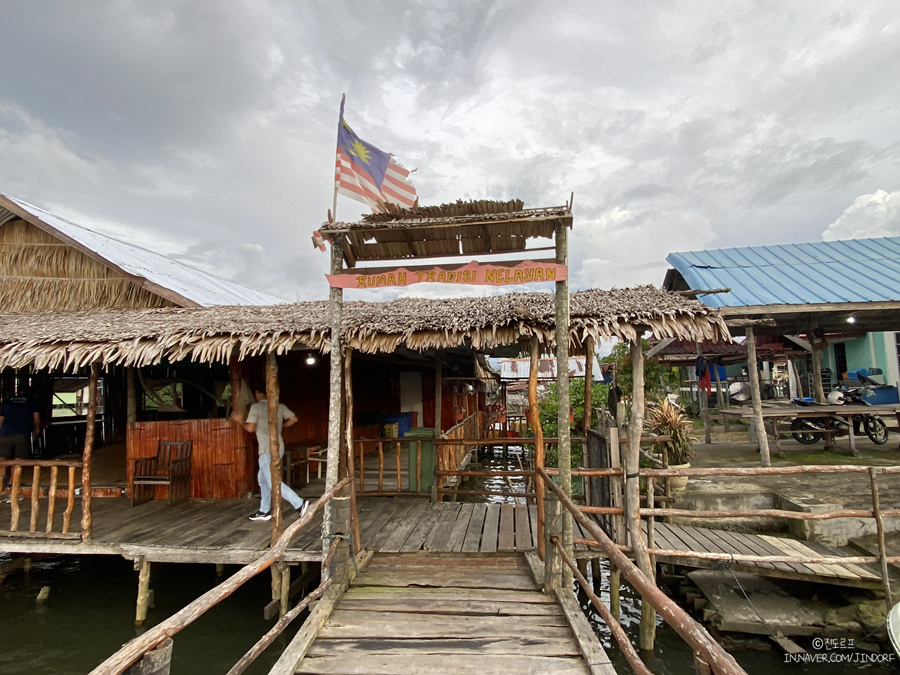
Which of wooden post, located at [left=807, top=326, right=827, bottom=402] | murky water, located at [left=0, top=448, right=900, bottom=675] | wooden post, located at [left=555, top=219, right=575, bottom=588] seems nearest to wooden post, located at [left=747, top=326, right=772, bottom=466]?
wooden post, located at [left=807, top=326, right=827, bottom=402]

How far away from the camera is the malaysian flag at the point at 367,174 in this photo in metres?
5.63

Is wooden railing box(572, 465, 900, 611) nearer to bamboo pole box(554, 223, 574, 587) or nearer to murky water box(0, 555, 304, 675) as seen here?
bamboo pole box(554, 223, 574, 587)

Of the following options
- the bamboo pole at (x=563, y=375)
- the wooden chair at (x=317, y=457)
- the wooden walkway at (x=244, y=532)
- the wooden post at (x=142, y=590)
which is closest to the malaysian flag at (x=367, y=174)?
the bamboo pole at (x=563, y=375)

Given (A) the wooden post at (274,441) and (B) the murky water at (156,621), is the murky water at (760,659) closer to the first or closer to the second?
(B) the murky water at (156,621)

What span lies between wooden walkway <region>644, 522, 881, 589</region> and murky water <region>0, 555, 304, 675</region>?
5.32 meters

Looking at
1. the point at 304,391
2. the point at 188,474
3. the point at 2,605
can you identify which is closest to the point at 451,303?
the point at 304,391

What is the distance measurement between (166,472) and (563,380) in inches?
277

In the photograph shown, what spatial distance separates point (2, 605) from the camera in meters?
7.11

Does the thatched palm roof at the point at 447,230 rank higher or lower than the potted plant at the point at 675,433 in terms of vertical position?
higher

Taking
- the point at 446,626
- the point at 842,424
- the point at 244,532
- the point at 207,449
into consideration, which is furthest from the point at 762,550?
the point at 207,449

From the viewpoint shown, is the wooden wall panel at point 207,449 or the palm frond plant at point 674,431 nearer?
the palm frond plant at point 674,431

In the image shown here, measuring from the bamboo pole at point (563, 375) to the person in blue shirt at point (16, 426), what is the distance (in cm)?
951

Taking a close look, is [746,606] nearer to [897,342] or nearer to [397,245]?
[397,245]

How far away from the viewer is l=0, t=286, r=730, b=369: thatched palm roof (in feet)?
18.0
